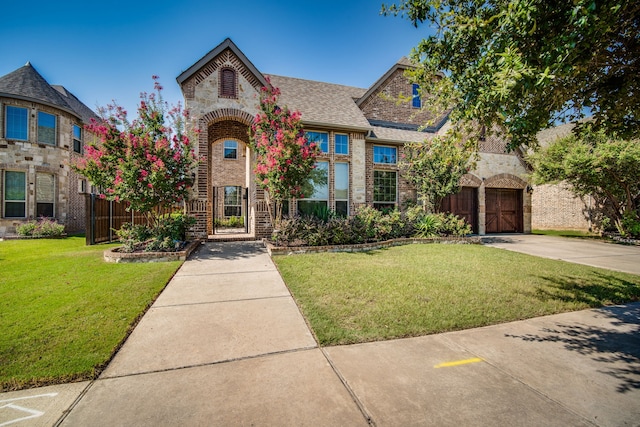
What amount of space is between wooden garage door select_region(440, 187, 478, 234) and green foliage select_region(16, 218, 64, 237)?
1941 cm

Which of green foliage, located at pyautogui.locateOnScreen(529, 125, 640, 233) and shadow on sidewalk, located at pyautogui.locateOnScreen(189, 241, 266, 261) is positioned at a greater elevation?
green foliage, located at pyautogui.locateOnScreen(529, 125, 640, 233)

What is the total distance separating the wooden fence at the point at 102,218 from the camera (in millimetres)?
9922

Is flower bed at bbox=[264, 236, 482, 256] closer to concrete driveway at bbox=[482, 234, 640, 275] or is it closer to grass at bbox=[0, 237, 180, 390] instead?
concrete driveway at bbox=[482, 234, 640, 275]

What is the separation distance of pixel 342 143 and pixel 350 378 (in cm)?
1159

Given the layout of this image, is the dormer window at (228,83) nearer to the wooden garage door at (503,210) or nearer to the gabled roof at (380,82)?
the gabled roof at (380,82)

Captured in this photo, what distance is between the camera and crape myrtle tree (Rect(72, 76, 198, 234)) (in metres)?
7.55

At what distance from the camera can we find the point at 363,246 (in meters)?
9.14

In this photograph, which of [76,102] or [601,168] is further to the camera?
[76,102]

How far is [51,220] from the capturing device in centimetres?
1395

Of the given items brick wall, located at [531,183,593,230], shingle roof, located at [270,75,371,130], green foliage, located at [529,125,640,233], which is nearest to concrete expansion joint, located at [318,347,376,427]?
shingle roof, located at [270,75,371,130]

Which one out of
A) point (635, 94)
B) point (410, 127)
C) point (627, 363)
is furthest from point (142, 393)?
point (410, 127)

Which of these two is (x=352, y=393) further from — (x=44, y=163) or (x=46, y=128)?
(x=46, y=128)

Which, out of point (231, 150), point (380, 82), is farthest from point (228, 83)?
point (231, 150)

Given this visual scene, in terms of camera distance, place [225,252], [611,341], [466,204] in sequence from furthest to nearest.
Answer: [466,204] < [225,252] < [611,341]
